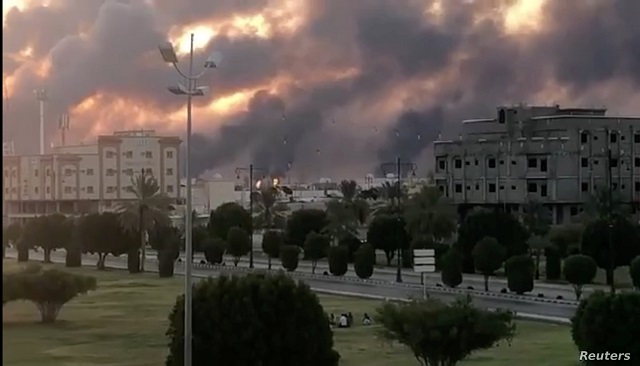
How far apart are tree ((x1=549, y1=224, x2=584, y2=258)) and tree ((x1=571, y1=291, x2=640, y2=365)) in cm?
601

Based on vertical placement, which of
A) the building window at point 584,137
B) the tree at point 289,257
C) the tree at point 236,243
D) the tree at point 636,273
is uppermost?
the building window at point 584,137

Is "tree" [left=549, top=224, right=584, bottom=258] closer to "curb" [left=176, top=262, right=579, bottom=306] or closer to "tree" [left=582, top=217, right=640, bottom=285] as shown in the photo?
"tree" [left=582, top=217, right=640, bottom=285]

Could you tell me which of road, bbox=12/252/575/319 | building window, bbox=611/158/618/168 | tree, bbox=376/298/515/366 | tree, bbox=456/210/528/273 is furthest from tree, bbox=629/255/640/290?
tree, bbox=376/298/515/366

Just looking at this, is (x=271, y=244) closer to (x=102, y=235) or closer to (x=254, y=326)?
(x=102, y=235)

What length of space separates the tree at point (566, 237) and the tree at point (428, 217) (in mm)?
1459

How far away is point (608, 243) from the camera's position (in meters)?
11.0

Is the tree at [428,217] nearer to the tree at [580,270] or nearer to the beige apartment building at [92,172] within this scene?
the tree at [580,270]

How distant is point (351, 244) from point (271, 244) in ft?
3.97

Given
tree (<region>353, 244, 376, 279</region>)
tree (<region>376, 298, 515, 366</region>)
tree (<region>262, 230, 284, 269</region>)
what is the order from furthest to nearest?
tree (<region>262, 230, 284, 269</region>)
tree (<region>353, 244, 376, 279</region>)
tree (<region>376, 298, 515, 366</region>)

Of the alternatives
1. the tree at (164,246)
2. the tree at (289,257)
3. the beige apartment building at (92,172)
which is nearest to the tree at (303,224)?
the tree at (289,257)

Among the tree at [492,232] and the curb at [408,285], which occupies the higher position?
the tree at [492,232]

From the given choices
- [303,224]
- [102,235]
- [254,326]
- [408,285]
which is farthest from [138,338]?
[303,224]

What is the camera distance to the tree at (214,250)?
920 centimetres

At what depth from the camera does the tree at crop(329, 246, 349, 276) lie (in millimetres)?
10312
